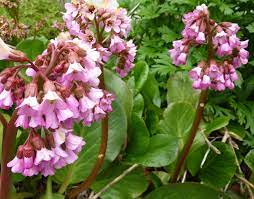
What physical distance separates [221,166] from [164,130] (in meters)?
0.21

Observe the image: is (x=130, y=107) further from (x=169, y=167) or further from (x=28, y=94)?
(x=28, y=94)

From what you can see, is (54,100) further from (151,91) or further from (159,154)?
(151,91)

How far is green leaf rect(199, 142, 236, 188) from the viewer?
1.49 m

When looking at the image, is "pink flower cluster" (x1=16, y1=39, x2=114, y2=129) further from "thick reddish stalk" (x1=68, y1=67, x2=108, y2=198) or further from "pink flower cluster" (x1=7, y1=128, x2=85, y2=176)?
"thick reddish stalk" (x1=68, y1=67, x2=108, y2=198)

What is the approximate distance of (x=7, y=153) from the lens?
3.27 feet

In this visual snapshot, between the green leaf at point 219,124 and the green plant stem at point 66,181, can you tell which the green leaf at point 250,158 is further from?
the green plant stem at point 66,181

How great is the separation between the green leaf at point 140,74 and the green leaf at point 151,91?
0.16 feet

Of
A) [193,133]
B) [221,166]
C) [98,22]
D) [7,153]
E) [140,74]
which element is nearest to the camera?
[7,153]

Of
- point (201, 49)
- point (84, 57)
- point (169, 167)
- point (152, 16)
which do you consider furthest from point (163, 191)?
point (152, 16)

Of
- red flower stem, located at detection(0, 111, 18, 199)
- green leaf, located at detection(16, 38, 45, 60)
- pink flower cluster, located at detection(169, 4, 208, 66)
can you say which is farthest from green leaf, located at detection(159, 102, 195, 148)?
red flower stem, located at detection(0, 111, 18, 199)

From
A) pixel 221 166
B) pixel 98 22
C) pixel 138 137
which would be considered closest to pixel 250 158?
pixel 221 166

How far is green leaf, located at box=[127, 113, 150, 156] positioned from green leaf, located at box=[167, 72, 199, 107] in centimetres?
29

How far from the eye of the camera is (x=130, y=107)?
58.7 inches

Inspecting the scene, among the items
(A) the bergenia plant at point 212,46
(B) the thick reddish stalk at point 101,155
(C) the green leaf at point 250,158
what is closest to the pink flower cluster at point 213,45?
(A) the bergenia plant at point 212,46
